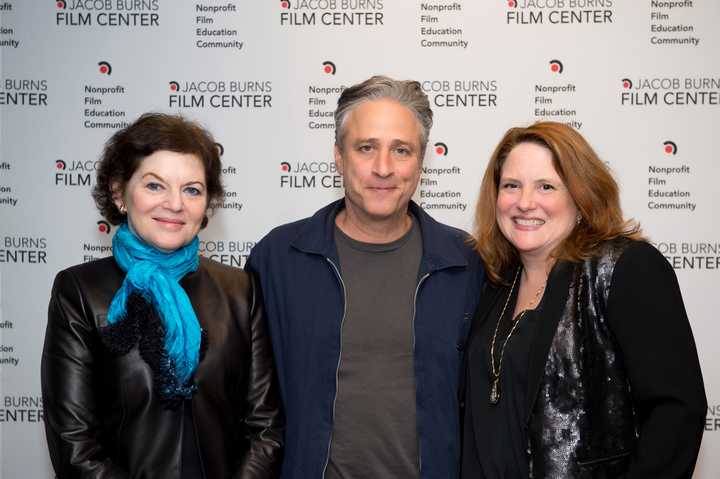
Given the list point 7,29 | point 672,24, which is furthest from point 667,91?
point 7,29

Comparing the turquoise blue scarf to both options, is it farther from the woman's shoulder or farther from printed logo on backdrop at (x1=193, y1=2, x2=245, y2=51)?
printed logo on backdrop at (x1=193, y1=2, x2=245, y2=51)

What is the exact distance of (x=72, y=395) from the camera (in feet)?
5.48

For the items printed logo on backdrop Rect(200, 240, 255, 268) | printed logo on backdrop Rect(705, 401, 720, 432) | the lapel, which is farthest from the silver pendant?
printed logo on backdrop Rect(705, 401, 720, 432)

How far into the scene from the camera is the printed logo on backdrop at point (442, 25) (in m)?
3.11

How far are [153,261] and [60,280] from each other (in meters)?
0.25

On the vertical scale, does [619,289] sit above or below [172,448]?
above

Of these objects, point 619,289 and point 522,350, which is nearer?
point 619,289

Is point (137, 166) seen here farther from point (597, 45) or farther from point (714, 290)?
point (714, 290)

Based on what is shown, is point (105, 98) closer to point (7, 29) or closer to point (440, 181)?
point (7, 29)

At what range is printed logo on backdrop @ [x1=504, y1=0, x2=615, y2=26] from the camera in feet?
10.1

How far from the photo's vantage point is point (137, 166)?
179 centimetres

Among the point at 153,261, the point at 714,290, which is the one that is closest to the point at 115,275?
the point at 153,261

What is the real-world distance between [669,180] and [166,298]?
2439mm

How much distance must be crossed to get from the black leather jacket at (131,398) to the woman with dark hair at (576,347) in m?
0.69
